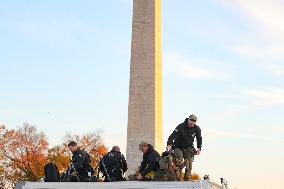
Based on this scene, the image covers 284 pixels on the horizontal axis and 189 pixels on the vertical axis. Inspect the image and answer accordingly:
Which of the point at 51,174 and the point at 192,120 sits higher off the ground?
the point at 192,120

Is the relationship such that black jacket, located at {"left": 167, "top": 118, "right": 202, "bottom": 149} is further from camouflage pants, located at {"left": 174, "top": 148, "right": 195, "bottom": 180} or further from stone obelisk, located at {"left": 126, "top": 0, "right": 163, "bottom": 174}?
stone obelisk, located at {"left": 126, "top": 0, "right": 163, "bottom": 174}

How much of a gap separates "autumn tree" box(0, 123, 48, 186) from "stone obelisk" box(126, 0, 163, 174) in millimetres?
23149

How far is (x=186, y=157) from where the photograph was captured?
10.4 metres

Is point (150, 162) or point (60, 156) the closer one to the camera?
point (150, 162)

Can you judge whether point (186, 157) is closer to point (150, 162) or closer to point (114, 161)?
point (150, 162)

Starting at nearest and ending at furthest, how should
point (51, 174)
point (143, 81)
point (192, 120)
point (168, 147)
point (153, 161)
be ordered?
point (51, 174) → point (153, 161) → point (168, 147) → point (192, 120) → point (143, 81)

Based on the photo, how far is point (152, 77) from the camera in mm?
29797

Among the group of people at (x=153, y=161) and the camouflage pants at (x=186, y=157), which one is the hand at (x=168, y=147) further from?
the camouflage pants at (x=186, y=157)

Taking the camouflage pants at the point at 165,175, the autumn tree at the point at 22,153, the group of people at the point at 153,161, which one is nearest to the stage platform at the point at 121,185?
the camouflage pants at the point at 165,175

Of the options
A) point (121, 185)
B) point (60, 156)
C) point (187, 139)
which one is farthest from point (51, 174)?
point (60, 156)

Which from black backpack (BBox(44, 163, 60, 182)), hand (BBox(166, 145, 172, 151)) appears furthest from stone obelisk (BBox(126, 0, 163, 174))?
black backpack (BBox(44, 163, 60, 182))

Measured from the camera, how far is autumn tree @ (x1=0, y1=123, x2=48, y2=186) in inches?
2082

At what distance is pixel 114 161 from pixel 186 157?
1.23 meters

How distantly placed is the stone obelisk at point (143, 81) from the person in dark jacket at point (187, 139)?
61.8 ft
